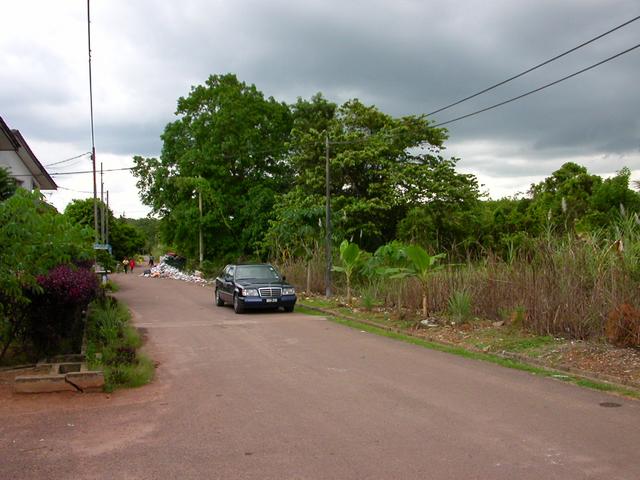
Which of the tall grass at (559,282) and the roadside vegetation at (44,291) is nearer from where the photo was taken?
the roadside vegetation at (44,291)

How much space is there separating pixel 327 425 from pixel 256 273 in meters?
15.2

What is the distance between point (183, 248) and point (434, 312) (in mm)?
34480

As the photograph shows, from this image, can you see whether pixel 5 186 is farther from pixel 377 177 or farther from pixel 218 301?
pixel 377 177

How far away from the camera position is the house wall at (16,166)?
23.3 meters

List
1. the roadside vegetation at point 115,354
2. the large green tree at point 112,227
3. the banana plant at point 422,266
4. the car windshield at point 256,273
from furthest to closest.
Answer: the large green tree at point 112,227, the car windshield at point 256,273, the banana plant at point 422,266, the roadside vegetation at point 115,354

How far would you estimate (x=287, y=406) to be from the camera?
7461 mm

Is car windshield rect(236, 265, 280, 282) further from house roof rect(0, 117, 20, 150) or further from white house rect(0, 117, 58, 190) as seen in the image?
house roof rect(0, 117, 20, 150)

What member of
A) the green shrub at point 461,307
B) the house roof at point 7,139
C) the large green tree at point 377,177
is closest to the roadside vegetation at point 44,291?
the green shrub at point 461,307

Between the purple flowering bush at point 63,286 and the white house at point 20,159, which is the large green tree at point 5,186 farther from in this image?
the white house at point 20,159

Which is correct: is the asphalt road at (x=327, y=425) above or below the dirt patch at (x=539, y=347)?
below

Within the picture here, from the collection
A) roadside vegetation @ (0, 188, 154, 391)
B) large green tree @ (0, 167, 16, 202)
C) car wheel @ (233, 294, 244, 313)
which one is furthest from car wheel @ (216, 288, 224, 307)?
roadside vegetation @ (0, 188, 154, 391)

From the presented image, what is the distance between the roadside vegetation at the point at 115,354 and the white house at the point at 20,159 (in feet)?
30.8

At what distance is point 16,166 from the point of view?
24641 mm

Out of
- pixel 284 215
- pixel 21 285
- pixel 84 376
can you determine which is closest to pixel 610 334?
pixel 84 376
